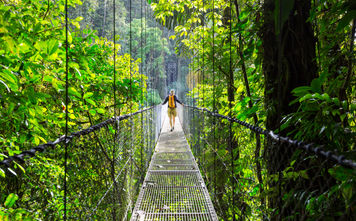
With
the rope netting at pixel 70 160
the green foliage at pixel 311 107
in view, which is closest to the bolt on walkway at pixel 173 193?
the rope netting at pixel 70 160

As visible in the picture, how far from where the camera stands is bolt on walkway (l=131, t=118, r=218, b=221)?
1.79 meters

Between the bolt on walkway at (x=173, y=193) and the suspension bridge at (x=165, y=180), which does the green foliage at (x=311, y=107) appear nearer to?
the suspension bridge at (x=165, y=180)

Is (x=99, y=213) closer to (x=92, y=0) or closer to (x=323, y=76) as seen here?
(x=323, y=76)

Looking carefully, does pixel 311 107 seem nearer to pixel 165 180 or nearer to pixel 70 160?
pixel 70 160

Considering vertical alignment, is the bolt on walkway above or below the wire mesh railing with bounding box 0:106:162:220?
below

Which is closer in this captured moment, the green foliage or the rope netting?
the green foliage

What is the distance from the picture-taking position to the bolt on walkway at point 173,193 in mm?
1791

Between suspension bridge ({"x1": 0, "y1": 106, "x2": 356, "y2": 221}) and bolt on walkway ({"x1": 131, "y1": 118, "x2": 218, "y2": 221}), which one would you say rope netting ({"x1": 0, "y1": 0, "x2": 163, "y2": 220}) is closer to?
suspension bridge ({"x1": 0, "y1": 106, "x2": 356, "y2": 221})

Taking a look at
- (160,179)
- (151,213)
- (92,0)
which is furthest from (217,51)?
(92,0)

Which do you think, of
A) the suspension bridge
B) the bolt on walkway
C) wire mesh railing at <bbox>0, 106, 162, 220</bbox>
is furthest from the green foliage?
wire mesh railing at <bbox>0, 106, 162, 220</bbox>

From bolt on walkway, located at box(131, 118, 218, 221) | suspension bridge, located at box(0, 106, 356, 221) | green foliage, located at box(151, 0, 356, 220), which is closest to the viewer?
green foliage, located at box(151, 0, 356, 220)

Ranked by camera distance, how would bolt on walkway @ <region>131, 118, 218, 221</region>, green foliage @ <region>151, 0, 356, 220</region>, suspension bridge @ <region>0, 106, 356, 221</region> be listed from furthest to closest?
bolt on walkway @ <region>131, 118, 218, 221</region> < suspension bridge @ <region>0, 106, 356, 221</region> < green foliage @ <region>151, 0, 356, 220</region>

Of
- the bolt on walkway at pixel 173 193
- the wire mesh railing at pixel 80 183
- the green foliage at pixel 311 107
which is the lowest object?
the bolt on walkway at pixel 173 193

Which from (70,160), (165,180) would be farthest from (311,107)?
(165,180)
